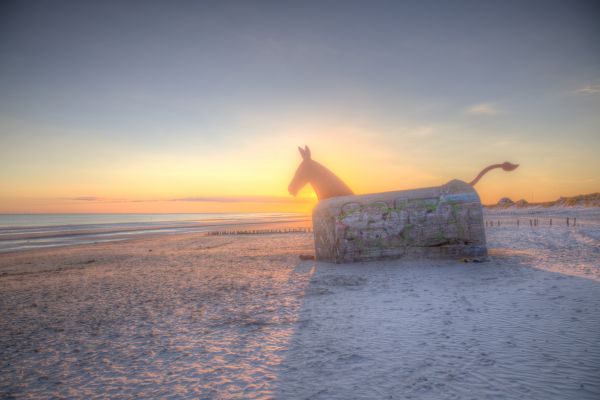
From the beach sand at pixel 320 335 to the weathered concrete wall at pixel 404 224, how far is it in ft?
3.90

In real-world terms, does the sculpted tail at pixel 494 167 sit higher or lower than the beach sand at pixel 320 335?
higher

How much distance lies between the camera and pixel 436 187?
10836 mm

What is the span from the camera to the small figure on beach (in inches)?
510

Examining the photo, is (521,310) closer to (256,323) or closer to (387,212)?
(256,323)

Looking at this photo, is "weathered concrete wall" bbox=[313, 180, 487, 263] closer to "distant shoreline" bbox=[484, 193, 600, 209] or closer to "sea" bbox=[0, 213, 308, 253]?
"sea" bbox=[0, 213, 308, 253]

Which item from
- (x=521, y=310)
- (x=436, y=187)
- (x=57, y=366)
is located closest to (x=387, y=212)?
(x=436, y=187)

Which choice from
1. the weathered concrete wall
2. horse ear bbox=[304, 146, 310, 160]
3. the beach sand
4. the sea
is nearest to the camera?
the beach sand

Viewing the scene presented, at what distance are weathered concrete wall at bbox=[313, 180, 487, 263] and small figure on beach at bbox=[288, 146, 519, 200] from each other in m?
1.21

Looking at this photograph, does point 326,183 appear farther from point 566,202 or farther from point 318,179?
point 566,202

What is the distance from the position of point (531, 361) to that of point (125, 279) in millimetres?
11403

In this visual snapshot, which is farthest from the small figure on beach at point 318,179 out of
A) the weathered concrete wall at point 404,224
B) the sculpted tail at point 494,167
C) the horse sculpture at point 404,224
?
the sculpted tail at point 494,167

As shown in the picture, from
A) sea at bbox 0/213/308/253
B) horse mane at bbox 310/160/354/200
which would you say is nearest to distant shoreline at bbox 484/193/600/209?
sea at bbox 0/213/308/253

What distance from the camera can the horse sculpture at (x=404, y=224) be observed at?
10359mm

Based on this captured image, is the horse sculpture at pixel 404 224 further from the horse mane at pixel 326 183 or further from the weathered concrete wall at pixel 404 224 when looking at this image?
the horse mane at pixel 326 183
